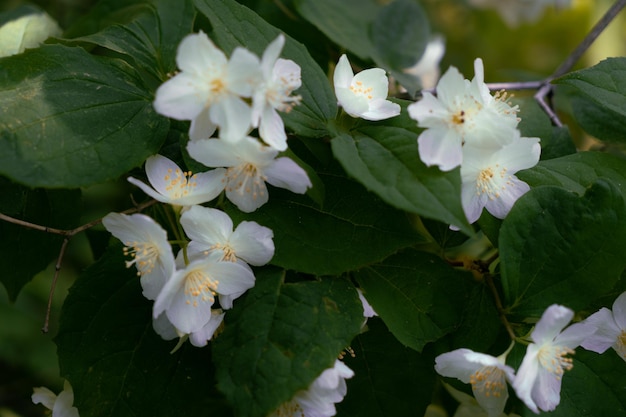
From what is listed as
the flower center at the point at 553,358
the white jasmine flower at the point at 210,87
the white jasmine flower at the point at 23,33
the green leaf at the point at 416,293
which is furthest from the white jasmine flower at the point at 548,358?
the white jasmine flower at the point at 23,33

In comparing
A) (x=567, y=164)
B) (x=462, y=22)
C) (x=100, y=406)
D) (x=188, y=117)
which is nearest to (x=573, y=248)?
(x=567, y=164)

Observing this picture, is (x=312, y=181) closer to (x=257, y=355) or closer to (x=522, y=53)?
(x=257, y=355)

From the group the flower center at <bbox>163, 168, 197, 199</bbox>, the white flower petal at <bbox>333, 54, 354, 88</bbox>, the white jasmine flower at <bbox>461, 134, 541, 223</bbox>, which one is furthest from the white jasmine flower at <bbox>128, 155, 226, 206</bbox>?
the white jasmine flower at <bbox>461, 134, 541, 223</bbox>

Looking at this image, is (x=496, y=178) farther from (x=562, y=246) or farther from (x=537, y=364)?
(x=537, y=364)

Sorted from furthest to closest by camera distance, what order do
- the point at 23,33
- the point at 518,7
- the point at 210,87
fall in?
the point at 518,7 → the point at 23,33 → the point at 210,87

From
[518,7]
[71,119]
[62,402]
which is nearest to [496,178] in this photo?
[71,119]

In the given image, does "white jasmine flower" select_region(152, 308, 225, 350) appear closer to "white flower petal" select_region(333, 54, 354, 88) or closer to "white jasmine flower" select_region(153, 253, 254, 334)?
"white jasmine flower" select_region(153, 253, 254, 334)
